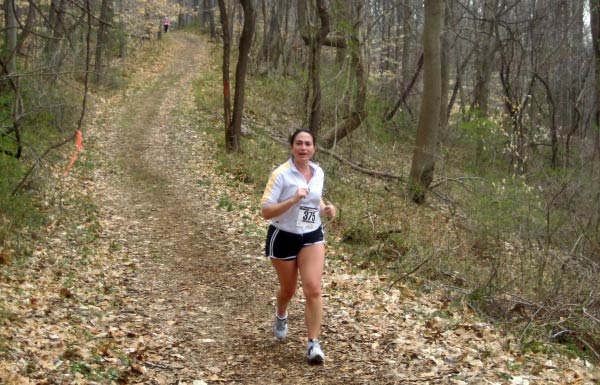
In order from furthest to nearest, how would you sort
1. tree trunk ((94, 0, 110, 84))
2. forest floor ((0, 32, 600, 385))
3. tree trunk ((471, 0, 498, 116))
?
tree trunk ((471, 0, 498, 116)) < tree trunk ((94, 0, 110, 84)) < forest floor ((0, 32, 600, 385))

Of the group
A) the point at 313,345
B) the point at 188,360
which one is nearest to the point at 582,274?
the point at 313,345

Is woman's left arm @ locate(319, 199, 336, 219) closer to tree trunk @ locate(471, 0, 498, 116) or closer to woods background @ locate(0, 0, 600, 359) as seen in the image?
woods background @ locate(0, 0, 600, 359)

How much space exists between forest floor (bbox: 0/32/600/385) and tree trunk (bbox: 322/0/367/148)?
515cm

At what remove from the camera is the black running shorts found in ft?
17.4

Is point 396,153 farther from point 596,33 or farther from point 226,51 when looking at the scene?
point 226,51

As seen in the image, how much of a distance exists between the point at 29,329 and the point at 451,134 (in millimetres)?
22101

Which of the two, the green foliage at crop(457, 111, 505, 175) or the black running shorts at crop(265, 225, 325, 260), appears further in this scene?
the green foliage at crop(457, 111, 505, 175)

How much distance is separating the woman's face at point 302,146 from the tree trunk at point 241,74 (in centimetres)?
1040

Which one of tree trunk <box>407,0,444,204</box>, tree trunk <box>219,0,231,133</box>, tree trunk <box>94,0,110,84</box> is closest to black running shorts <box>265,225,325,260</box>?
tree trunk <box>407,0,444,204</box>

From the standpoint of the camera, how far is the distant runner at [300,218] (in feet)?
17.1

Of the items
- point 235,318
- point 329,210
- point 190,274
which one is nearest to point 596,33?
point 190,274

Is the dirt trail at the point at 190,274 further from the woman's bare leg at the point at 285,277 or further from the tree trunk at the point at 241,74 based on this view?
the tree trunk at the point at 241,74

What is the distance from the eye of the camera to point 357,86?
1638 centimetres

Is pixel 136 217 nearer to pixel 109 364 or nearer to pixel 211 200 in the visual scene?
pixel 211 200
